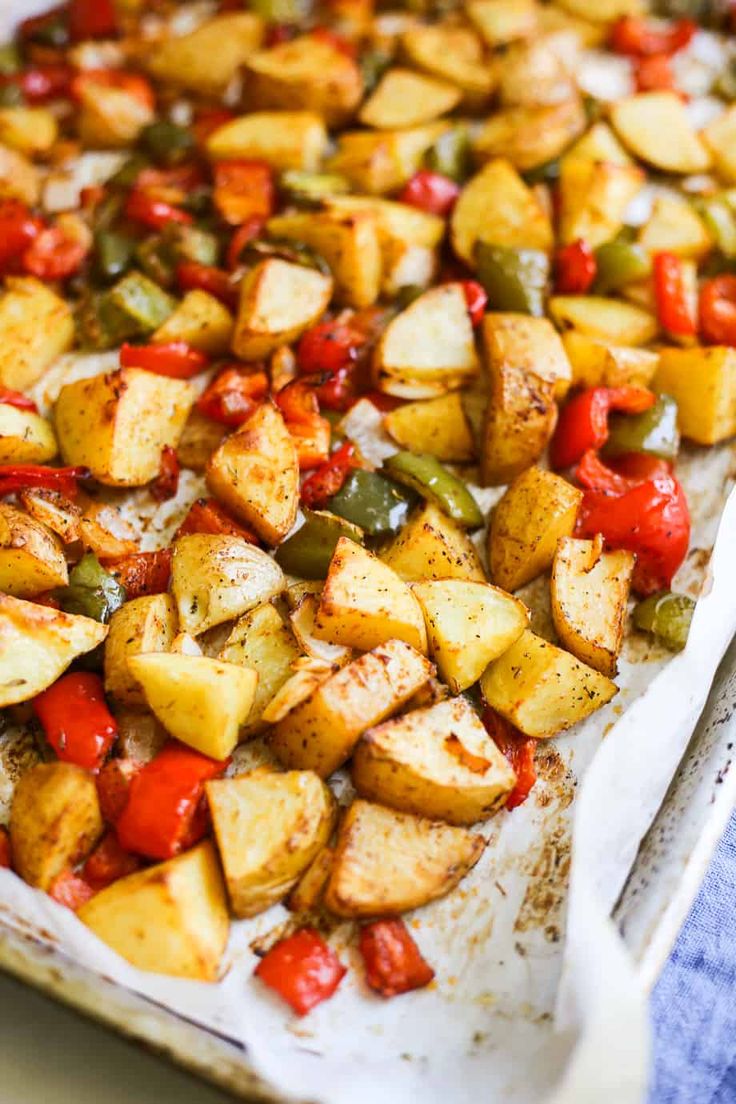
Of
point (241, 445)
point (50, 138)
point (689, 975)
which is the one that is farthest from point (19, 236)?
point (689, 975)

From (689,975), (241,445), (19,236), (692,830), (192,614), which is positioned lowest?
(689,975)

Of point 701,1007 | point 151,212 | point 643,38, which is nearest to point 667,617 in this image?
point 701,1007

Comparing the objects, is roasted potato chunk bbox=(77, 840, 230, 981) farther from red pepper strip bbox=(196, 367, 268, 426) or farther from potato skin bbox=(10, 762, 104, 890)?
red pepper strip bbox=(196, 367, 268, 426)

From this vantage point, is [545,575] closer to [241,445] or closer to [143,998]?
[241,445]

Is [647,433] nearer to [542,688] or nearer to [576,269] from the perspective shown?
[576,269]

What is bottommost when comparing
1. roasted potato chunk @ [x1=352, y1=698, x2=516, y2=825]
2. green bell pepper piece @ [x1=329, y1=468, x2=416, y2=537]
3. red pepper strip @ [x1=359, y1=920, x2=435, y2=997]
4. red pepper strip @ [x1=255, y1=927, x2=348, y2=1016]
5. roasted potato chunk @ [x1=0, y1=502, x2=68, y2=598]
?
red pepper strip @ [x1=359, y1=920, x2=435, y2=997]

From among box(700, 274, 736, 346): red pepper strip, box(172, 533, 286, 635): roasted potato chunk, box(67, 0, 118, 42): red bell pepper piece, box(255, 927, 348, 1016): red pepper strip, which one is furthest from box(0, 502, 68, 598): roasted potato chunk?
box(67, 0, 118, 42): red bell pepper piece

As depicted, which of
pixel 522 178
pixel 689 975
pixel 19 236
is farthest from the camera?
pixel 522 178
